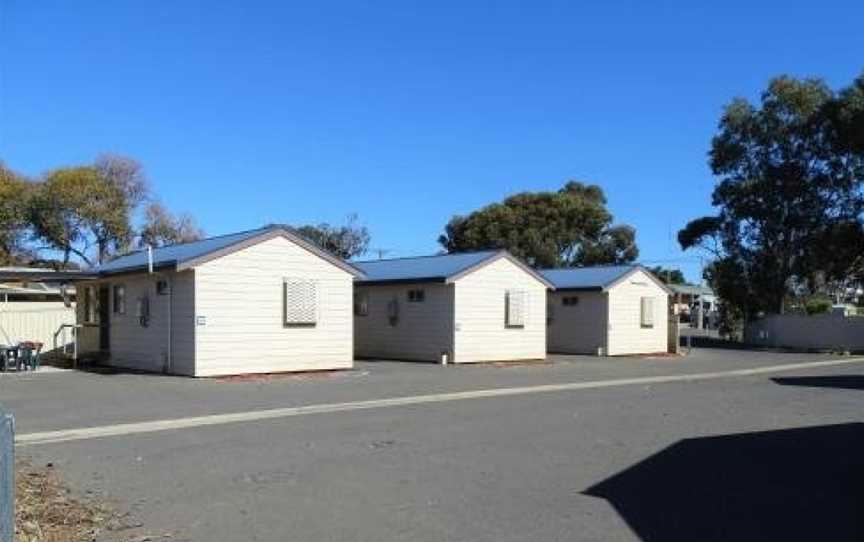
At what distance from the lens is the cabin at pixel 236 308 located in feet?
77.9

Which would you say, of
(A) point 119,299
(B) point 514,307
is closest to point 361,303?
(B) point 514,307

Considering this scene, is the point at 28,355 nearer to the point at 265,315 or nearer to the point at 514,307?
the point at 265,315

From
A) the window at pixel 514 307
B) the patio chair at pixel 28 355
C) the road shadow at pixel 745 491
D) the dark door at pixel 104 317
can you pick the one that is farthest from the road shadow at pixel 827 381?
the patio chair at pixel 28 355

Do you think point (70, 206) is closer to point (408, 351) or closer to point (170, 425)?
point (408, 351)

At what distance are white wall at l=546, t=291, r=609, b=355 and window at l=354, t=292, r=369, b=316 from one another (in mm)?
8819

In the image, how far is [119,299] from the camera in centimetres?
2791

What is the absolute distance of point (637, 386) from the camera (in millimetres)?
22750

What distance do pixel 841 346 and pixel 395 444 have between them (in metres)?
40.7

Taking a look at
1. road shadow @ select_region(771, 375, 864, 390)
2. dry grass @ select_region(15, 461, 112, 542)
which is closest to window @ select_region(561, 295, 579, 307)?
road shadow @ select_region(771, 375, 864, 390)

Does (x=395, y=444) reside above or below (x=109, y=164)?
below

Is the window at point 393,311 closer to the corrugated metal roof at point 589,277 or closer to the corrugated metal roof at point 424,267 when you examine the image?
the corrugated metal roof at point 424,267

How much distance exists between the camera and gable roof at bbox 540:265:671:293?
125ft


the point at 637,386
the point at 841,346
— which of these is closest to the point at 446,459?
the point at 637,386

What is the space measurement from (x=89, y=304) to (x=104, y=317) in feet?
4.12
